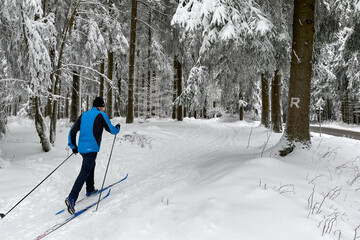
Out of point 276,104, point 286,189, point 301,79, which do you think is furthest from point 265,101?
point 286,189

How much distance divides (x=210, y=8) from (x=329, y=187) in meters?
4.67

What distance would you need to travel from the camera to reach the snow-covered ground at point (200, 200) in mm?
2945

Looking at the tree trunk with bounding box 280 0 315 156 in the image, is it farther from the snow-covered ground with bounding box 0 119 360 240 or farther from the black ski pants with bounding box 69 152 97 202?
the black ski pants with bounding box 69 152 97 202

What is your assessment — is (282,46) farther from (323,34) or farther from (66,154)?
(66,154)

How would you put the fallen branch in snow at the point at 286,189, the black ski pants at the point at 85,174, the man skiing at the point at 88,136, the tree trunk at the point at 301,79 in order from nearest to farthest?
the fallen branch in snow at the point at 286,189 → the black ski pants at the point at 85,174 → the man skiing at the point at 88,136 → the tree trunk at the point at 301,79

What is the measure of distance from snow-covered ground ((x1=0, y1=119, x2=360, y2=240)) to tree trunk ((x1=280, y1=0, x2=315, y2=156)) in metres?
0.45

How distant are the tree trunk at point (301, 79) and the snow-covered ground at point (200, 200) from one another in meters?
0.45

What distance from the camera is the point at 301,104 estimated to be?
607 centimetres

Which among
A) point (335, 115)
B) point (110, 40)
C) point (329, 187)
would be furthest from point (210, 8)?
point (335, 115)

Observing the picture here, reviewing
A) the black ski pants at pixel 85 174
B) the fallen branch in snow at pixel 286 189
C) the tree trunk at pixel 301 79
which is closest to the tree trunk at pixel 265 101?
the tree trunk at pixel 301 79

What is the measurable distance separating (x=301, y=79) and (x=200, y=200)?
4451 millimetres

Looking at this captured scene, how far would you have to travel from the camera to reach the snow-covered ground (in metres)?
2.95

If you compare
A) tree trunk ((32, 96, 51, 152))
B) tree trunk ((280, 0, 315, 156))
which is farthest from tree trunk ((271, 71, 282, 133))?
tree trunk ((32, 96, 51, 152))

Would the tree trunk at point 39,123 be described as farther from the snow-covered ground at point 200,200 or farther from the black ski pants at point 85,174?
the black ski pants at point 85,174
